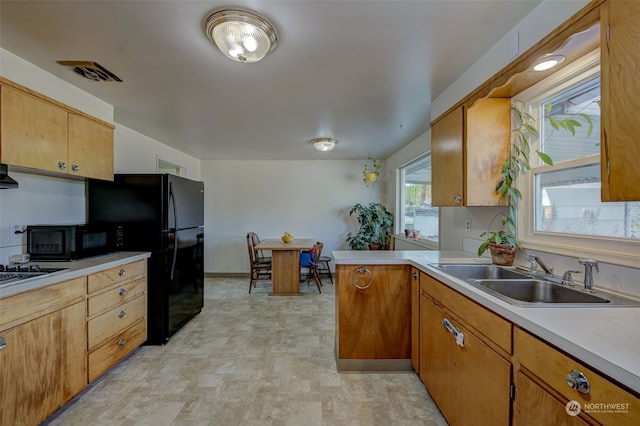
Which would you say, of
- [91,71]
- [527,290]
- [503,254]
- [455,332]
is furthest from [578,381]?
[91,71]

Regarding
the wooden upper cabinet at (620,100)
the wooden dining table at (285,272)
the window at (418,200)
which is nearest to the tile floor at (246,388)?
the wooden dining table at (285,272)

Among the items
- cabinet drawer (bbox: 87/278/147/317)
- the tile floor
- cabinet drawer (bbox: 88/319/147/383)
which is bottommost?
the tile floor

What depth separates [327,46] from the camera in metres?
1.70

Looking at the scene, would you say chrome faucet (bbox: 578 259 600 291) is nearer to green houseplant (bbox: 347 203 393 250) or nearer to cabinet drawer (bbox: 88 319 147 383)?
cabinet drawer (bbox: 88 319 147 383)

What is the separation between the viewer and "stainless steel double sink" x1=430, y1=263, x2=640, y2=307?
111 centimetres

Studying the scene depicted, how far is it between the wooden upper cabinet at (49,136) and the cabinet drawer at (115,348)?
1347mm

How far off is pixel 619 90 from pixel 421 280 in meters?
1.39

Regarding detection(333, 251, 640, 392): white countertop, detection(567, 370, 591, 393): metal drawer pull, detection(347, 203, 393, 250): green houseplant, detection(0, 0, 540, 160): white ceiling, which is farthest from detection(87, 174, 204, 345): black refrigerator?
detection(347, 203, 393, 250): green houseplant

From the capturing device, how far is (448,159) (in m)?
2.17

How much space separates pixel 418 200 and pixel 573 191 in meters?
2.71

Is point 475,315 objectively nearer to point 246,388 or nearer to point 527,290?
point 527,290

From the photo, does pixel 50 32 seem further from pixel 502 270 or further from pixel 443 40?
pixel 502 270

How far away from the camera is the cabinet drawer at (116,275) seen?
1.96 metres

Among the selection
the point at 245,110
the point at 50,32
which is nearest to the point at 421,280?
the point at 245,110
